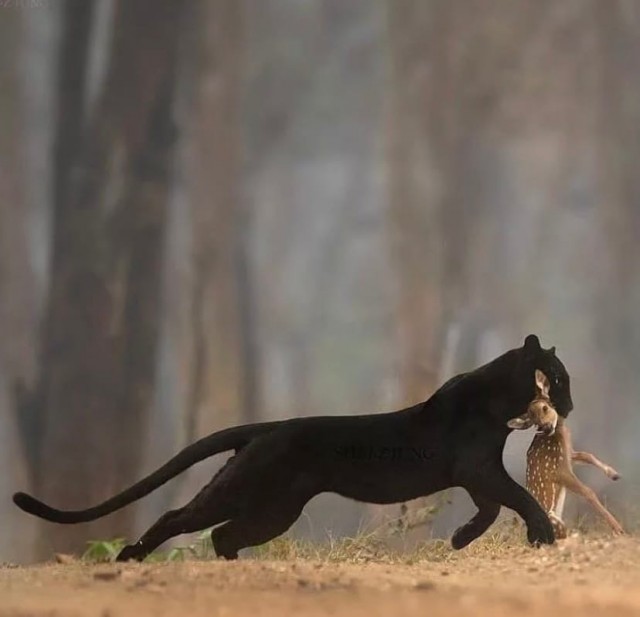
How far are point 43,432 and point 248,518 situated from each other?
84 centimetres

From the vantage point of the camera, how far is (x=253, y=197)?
2.56 m

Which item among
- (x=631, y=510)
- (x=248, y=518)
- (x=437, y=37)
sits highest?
(x=437, y=37)

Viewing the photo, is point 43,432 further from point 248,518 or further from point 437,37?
point 437,37

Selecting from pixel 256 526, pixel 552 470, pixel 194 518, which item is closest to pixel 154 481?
pixel 194 518

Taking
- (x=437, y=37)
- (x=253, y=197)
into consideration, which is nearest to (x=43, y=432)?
(x=253, y=197)

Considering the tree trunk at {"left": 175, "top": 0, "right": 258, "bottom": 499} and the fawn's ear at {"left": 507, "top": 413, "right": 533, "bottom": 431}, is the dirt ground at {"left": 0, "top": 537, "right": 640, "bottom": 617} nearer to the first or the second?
the fawn's ear at {"left": 507, "top": 413, "right": 533, "bottom": 431}

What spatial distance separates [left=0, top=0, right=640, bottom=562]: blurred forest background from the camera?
246cm

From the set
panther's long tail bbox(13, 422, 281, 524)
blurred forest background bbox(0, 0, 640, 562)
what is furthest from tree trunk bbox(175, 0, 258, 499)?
panther's long tail bbox(13, 422, 281, 524)

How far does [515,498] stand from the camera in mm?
1863

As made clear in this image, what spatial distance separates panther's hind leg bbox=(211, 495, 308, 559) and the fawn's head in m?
0.52

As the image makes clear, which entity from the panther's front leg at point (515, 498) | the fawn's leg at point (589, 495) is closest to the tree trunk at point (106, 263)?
the panther's front leg at point (515, 498)

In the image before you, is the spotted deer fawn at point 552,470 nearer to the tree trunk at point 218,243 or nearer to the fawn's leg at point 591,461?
the fawn's leg at point 591,461

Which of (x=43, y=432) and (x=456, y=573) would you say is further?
(x=43, y=432)

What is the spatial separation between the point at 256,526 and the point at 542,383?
73 cm
